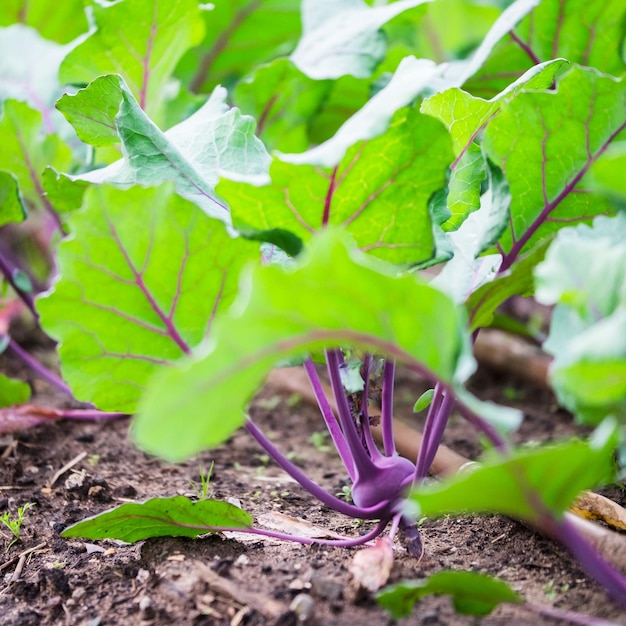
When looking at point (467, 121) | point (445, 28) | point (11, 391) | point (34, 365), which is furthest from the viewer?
point (445, 28)

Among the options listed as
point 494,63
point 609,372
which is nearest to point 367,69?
point 494,63

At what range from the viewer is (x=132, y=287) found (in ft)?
2.42

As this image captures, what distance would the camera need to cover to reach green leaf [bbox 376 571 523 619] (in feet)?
2.08

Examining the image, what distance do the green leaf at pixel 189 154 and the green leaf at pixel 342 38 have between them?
51 centimetres

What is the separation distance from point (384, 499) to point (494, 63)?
93 centimetres

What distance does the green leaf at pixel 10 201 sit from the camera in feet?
3.85

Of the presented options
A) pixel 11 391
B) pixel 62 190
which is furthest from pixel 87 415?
pixel 62 190

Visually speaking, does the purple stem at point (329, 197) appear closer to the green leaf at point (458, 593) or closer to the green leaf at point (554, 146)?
the green leaf at point (554, 146)

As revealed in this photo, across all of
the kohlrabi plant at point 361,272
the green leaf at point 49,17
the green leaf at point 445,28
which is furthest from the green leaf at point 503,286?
the green leaf at point 49,17

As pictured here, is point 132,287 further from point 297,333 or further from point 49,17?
point 49,17

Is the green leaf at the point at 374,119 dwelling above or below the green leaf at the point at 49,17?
below

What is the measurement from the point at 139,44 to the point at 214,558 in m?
0.86

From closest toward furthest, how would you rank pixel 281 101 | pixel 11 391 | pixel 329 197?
pixel 329 197, pixel 11 391, pixel 281 101

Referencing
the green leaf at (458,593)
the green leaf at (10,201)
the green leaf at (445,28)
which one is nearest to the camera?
the green leaf at (458,593)
